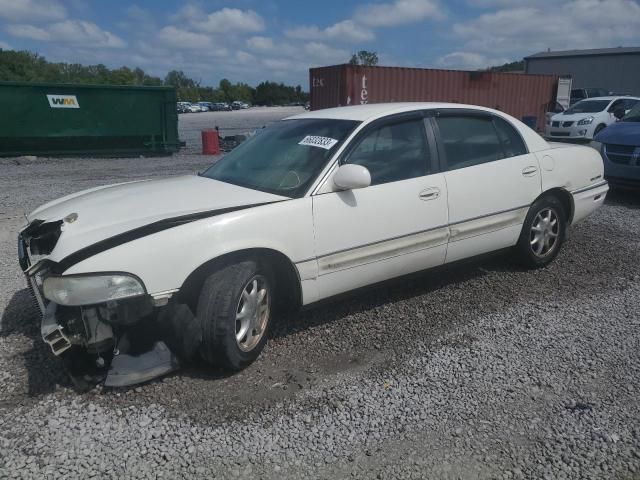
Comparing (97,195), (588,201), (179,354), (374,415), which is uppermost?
(97,195)

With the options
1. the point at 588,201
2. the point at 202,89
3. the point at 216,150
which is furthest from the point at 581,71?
the point at 202,89

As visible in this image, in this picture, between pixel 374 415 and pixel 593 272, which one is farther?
pixel 593 272

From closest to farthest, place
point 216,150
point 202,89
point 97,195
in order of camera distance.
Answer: point 97,195 → point 216,150 → point 202,89

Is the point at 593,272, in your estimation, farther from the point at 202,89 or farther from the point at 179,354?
the point at 202,89

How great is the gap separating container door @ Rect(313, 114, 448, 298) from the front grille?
A: 5191 millimetres

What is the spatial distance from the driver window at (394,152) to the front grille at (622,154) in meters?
5.20

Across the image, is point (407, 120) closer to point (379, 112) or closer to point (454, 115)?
point (379, 112)

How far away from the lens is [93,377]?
10.1ft

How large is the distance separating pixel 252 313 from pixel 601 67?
5006 centimetres

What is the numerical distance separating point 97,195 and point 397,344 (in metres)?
2.37

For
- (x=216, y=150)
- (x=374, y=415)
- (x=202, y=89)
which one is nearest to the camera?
(x=374, y=415)

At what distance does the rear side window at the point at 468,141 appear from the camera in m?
4.26

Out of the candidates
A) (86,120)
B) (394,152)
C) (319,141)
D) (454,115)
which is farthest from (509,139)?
(86,120)

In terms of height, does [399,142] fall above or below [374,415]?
above
